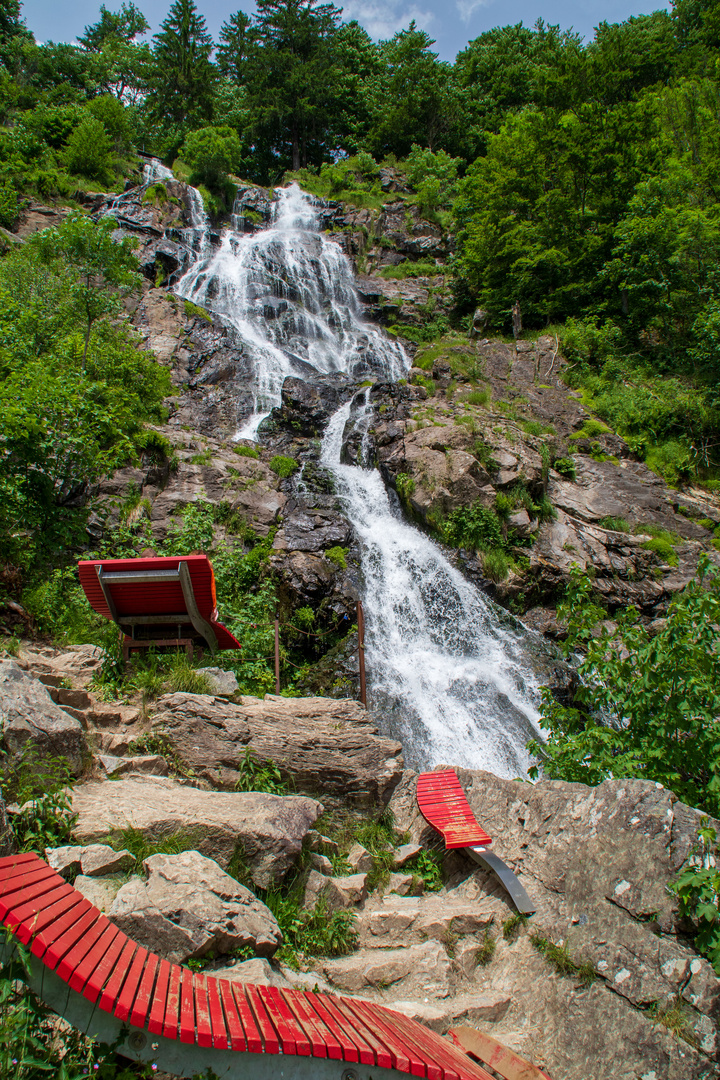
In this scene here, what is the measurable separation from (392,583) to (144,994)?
11.1 meters

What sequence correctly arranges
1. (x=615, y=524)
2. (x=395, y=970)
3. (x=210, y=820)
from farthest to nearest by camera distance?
(x=615, y=524) → (x=210, y=820) → (x=395, y=970)

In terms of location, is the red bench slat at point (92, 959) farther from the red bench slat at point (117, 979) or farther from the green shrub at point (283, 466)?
the green shrub at point (283, 466)

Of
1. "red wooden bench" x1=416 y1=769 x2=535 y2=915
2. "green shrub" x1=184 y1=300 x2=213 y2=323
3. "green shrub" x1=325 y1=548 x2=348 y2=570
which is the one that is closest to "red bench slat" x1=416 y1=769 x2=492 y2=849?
"red wooden bench" x1=416 y1=769 x2=535 y2=915

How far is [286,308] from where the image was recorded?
23.8 metres

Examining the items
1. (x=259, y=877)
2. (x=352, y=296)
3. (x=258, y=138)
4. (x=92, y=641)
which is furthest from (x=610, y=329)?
(x=258, y=138)

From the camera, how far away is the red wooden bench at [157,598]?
21.0 feet

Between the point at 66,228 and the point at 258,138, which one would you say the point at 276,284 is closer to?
the point at 66,228

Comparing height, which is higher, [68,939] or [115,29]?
[115,29]

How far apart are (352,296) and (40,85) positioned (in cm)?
3048

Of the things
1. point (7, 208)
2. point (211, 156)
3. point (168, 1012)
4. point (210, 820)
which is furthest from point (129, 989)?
point (211, 156)

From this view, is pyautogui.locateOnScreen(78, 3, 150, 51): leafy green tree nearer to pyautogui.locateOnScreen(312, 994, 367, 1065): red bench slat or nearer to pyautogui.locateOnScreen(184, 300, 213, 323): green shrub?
pyautogui.locateOnScreen(184, 300, 213, 323): green shrub

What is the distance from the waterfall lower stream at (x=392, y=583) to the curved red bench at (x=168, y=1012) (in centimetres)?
732

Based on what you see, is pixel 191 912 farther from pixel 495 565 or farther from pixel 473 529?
pixel 473 529

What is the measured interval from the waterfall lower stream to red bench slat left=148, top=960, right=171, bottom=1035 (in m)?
7.60
